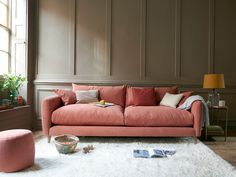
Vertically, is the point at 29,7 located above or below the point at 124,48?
above

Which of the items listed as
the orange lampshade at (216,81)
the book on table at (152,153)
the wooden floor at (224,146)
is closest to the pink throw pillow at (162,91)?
the orange lampshade at (216,81)

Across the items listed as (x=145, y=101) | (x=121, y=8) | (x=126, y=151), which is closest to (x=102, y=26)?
(x=121, y=8)

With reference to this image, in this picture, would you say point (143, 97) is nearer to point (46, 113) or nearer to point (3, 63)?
point (46, 113)

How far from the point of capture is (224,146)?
10.7 feet

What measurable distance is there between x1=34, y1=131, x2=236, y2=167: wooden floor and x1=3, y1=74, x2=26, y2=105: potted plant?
824 millimetres

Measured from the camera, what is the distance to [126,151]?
9.54ft

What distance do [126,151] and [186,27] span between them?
9.40 ft

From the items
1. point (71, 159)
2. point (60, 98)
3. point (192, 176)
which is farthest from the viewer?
point (60, 98)

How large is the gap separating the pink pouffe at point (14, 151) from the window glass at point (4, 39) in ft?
7.63

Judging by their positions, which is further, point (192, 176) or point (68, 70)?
point (68, 70)

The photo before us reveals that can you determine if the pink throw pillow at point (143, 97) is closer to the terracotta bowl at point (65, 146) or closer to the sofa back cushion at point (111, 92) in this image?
the sofa back cushion at point (111, 92)

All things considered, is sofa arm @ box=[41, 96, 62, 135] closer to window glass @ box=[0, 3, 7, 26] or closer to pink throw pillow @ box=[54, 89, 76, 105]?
pink throw pillow @ box=[54, 89, 76, 105]

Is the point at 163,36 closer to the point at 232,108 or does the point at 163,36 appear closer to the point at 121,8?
the point at 121,8

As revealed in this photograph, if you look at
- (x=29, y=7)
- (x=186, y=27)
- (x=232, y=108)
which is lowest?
(x=232, y=108)
